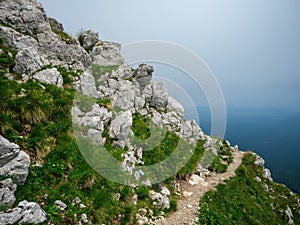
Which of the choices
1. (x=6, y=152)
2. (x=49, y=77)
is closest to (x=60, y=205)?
(x=6, y=152)

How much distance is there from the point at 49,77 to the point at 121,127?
7.18m

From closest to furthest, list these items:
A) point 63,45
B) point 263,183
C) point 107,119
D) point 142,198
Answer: point 142,198
point 107,119
point 63,45
point 263,183

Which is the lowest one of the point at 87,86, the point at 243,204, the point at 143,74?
the point at 243,204

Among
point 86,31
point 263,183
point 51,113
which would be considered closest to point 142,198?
point 51,113

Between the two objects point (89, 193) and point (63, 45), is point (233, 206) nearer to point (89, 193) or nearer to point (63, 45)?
point (89, 193)

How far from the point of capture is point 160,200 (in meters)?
11.8

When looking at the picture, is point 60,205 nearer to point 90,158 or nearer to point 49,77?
point 90,158

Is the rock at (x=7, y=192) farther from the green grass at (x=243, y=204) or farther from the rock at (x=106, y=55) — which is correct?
the rock at (x=106, y=55)

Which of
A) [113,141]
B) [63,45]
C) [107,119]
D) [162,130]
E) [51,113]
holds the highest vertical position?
[63,45]

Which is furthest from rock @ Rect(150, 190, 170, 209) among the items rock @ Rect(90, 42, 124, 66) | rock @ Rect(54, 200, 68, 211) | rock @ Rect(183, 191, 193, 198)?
rock @ Rect(90, 42, 124, 66)

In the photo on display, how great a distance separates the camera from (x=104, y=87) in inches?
885

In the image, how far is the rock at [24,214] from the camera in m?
6.14

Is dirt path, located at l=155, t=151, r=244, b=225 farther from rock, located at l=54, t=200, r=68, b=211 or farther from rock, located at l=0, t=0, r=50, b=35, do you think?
rock, located at l=0, t=0, r=50, b=35

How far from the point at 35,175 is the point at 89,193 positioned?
268 centimetres
